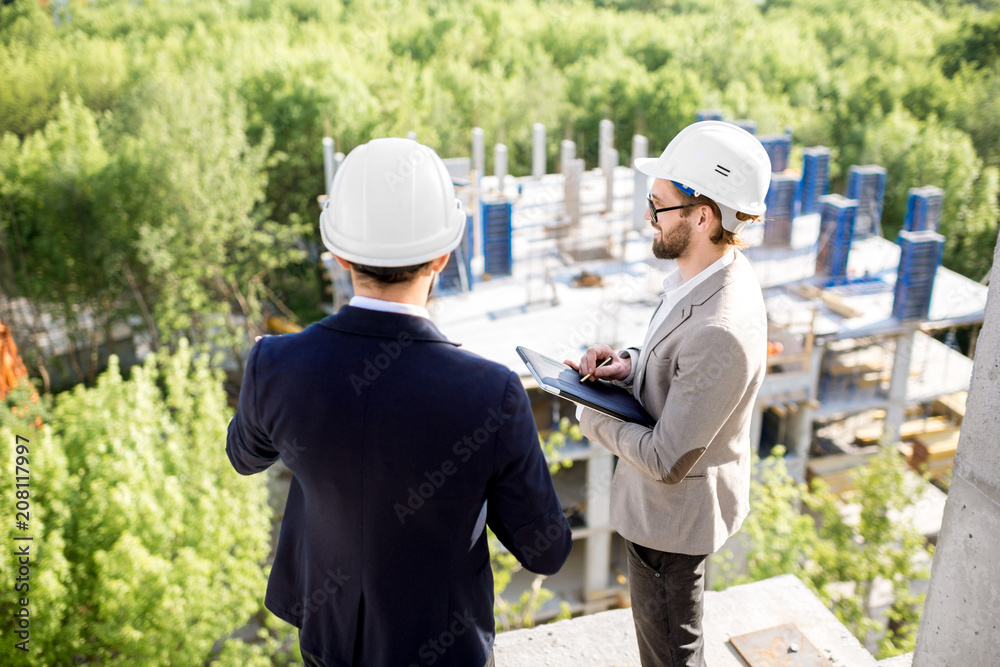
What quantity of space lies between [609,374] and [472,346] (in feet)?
48.3

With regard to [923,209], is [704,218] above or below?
above

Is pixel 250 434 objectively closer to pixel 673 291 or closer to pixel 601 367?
pixel 601 367

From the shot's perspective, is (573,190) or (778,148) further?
(778,148)

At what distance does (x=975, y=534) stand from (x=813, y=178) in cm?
2428

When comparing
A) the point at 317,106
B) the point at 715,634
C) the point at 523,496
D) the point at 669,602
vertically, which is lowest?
the point at 317,106

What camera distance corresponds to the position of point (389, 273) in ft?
6.71

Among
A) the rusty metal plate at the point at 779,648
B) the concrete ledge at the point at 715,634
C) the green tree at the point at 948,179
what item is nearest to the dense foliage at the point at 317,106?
the green tree at the point at 948,179

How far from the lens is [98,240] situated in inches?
986

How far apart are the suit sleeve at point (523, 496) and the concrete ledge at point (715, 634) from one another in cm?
219

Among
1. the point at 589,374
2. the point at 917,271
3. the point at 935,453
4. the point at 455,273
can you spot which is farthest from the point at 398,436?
the point at 935,453

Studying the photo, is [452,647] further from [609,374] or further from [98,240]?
[98,240]

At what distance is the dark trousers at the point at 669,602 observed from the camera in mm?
2996

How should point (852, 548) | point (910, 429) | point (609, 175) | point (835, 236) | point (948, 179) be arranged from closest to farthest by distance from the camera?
point (852, 548) → point (835, 236) → point (910, 429) → point (609, 175) → point (948, 179)

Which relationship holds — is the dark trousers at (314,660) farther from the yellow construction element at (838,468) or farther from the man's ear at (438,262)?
the yellow construction element at (838,468)
